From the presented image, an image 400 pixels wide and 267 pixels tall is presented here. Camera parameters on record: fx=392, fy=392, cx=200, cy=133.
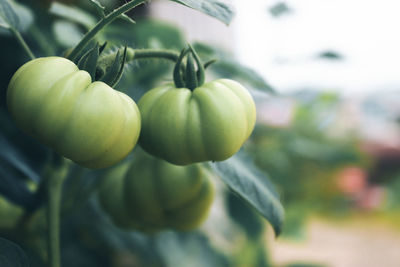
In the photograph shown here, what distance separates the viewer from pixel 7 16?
0.37 m

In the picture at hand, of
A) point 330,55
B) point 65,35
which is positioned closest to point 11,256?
point 65,35

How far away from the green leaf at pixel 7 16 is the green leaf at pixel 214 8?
200 millimetres

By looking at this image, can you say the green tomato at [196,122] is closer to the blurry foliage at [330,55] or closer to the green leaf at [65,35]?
the green leaf at [65,35]

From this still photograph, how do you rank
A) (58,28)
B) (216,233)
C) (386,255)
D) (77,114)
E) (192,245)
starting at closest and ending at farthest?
(77,114) < (58,28) < (192,245) < (216,233) < (386,255)

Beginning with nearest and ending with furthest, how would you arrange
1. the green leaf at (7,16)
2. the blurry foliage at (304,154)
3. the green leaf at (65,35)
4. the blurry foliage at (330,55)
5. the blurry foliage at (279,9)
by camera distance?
the green leaf at (7,16) → the green leaf at (65,35) → the blurry foliage at (330,55) → the blurry foliage at (279,9) → the blurry foliage at (304,154)

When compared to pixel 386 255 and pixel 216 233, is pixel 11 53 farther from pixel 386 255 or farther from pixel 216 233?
pixel 386 255

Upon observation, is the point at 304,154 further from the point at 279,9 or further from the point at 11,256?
the point at 11,256

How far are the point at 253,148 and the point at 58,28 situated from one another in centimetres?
64

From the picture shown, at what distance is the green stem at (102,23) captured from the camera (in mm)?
259

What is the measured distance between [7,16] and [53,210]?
0.63ft

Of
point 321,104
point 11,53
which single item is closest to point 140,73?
point 11,53

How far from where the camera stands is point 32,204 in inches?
17.2

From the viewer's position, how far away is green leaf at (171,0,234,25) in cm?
25

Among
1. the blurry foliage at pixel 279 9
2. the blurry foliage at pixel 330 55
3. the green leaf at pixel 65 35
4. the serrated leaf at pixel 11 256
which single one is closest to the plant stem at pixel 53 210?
the serrated leaf at pixel 11 256
